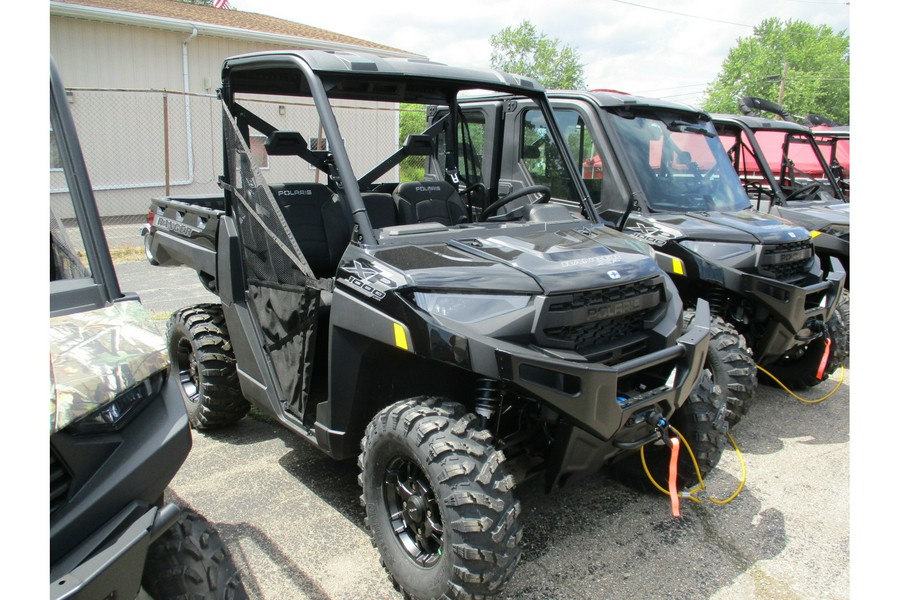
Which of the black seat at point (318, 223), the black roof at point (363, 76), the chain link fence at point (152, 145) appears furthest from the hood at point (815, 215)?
the chain link fence at point (152, 145)

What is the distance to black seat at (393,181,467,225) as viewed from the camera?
13.0ft

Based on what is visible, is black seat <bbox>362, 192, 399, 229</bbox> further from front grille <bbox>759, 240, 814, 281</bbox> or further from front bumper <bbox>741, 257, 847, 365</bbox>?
front grille <bbox>759, 240, 814, 281</bbox>

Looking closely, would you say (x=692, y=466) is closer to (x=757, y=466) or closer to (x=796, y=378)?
(x=757, y=466)

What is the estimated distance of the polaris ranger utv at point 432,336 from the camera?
2.38 m

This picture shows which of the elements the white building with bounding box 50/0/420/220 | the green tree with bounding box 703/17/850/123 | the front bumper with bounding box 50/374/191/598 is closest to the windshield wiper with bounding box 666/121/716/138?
the front bumper with bounding box 50/374/191/598

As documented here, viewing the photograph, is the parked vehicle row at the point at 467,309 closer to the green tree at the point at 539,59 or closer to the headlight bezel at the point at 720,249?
the headlight bezel at the point at 720,249

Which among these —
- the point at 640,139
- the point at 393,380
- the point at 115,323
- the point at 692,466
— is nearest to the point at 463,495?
the point at 393,380

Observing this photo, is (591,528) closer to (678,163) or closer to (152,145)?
(678,163)

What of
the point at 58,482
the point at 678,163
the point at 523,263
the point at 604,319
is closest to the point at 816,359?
the point at 678,163

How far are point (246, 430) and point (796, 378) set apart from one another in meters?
4.28

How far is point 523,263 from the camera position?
8.71 feet

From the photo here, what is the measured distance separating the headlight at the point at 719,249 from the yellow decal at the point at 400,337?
2746 mm

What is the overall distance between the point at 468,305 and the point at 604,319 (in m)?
0.60

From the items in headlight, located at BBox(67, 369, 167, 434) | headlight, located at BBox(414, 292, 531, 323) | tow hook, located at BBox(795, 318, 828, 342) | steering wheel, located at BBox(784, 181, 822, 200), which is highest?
steering wheel, located at BBox(784, 181, 822, 200)
